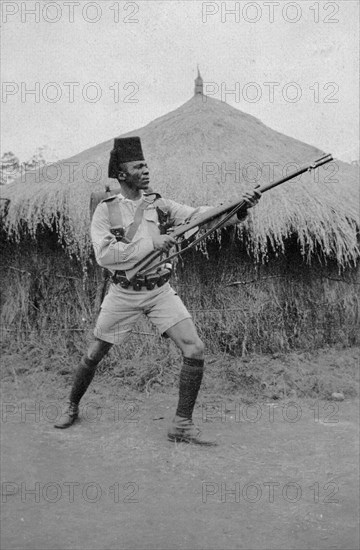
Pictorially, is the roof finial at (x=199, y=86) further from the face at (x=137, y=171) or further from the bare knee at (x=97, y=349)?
the bare knee at (x=97, y=349)

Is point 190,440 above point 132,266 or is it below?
below

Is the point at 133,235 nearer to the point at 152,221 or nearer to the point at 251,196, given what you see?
the point at 152,221

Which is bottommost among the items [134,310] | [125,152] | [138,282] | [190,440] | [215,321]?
[190,440]

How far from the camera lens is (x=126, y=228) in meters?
4.01

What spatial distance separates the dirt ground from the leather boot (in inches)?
2.0

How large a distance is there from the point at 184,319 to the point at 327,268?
351cm

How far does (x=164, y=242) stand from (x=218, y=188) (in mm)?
2622

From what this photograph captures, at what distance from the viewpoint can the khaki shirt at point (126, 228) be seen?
389 cm

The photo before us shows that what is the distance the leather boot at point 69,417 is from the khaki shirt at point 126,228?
121 centimetres
